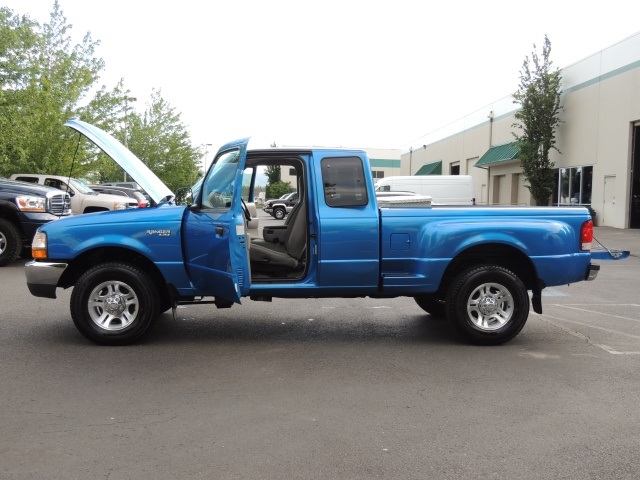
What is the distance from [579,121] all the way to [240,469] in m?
29.1

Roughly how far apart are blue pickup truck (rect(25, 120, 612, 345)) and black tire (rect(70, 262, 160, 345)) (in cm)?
1

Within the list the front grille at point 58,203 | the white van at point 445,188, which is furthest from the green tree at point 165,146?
the front grille at point 58,203

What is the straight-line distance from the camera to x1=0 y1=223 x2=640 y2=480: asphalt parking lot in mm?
3656

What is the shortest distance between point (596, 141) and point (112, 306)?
2571 cm

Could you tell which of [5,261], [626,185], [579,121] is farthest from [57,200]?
[579,121]

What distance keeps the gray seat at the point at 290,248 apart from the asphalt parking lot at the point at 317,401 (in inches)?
33.4

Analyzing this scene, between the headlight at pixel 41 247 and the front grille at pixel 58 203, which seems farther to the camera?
the front grille at pixel 58 203

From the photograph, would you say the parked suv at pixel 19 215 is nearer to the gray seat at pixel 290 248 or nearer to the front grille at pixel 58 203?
the front grille at pixel 58 203

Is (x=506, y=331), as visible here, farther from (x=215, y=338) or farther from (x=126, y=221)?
(x=126, y=221)

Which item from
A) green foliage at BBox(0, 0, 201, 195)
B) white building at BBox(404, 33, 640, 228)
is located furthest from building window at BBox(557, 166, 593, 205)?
green foliage at BBox(0, 0, 201, 195)

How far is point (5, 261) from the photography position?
1238 cm

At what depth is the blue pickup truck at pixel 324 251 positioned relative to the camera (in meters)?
6.28

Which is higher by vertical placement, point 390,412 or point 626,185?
point 626,185

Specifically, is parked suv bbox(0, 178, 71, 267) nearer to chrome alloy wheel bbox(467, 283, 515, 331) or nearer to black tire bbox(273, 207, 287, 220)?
chrome alloy wheel bbox(467, 283, 515, 331)
